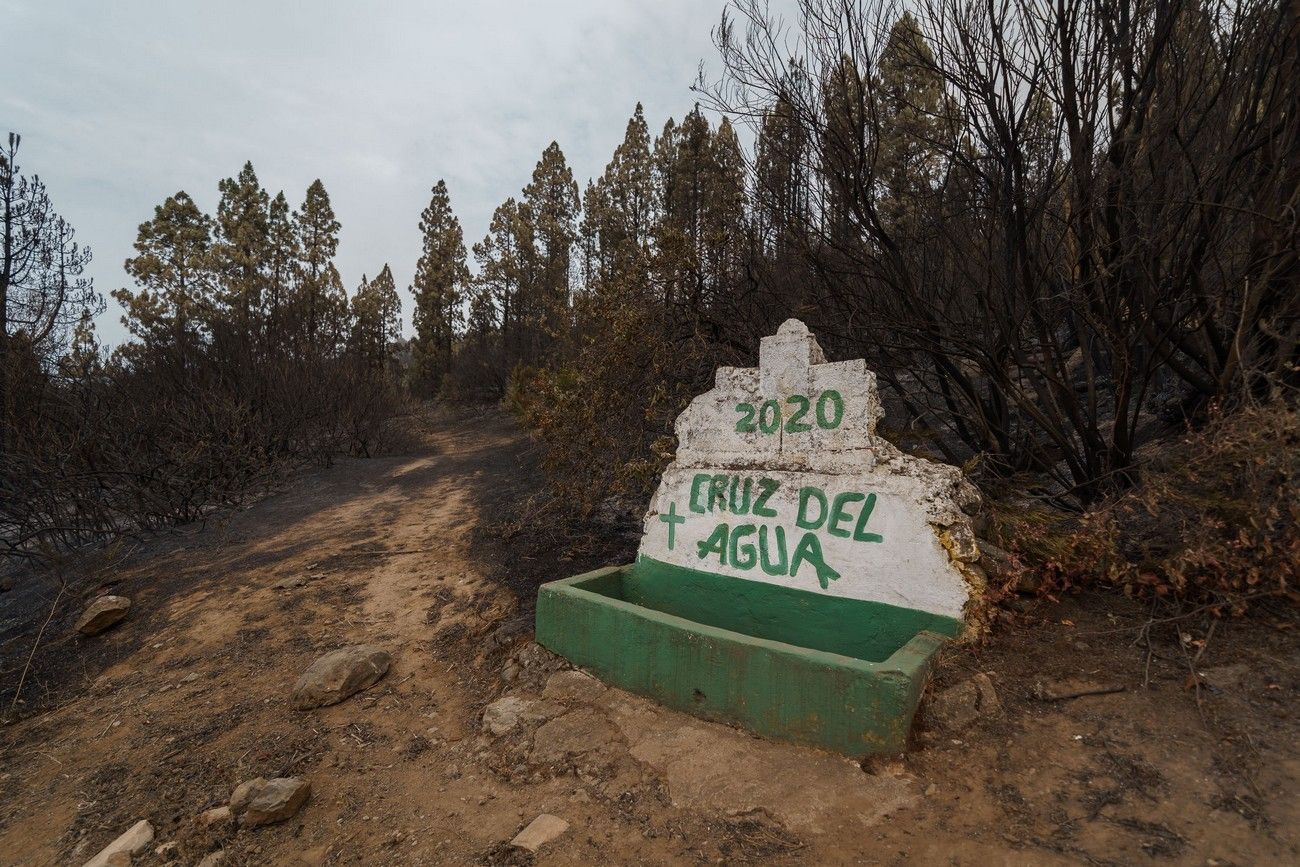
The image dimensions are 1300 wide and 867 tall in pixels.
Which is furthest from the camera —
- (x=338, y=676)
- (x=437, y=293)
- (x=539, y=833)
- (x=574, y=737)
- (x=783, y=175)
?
(x=437, y=293)

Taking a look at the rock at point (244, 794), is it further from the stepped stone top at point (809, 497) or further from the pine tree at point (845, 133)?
the pine tree at point (845, 133)

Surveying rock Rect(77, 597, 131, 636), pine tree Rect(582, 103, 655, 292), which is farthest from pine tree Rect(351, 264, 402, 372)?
rock Rect(77, 597, 131, 636)

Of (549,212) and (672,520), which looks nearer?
(672,520)

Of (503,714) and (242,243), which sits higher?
(242,243)

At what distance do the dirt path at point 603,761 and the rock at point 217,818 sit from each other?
0.22ft

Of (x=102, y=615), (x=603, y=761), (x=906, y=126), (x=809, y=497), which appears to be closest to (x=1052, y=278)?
(x=906, y=126)

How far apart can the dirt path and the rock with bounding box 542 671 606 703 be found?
1 cm

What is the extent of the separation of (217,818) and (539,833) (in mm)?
1582

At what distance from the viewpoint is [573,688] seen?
11.8ft

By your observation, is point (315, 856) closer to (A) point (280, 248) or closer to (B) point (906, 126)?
(B) point (906, 126)

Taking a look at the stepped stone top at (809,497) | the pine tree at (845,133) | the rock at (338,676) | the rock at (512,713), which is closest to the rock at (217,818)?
the rock at (338,676)

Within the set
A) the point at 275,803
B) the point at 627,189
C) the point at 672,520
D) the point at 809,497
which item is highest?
the point at 627,189

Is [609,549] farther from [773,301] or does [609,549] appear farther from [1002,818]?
[1002,818]

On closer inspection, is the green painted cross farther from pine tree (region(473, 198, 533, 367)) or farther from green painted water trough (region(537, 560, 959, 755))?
pine tree (region(473, 198, 533, 367))
